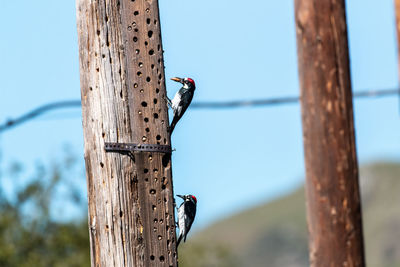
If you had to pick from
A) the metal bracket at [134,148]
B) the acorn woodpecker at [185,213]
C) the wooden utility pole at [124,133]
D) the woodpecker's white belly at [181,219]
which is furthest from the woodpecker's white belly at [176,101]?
the woodpecker's white belly at [181,219]

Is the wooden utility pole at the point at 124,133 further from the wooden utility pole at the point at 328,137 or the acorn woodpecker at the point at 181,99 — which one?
the wooden utility pole at the point at 328,137

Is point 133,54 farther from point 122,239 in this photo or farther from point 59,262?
point 59,262

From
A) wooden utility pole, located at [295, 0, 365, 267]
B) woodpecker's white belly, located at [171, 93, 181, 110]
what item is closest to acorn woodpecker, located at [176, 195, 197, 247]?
woodpecker's white belly, located at [171, 93, 181, 110]

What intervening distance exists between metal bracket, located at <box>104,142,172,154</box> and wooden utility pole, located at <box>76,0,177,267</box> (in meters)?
0.03

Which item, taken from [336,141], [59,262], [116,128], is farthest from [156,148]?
[59,262]

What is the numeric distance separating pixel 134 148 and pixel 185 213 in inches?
44.2

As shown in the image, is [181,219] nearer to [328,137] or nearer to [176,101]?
[176,101]

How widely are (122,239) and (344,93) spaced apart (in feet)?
6.30

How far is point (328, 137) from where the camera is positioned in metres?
6.36

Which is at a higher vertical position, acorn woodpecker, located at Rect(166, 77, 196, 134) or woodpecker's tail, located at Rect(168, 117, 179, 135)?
acorn woodpecker, located at Rect(166, 77, 196, 134)

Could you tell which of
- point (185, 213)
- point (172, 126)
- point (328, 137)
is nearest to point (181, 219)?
point (185, 213)

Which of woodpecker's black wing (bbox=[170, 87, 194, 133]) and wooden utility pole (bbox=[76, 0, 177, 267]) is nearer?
wooden utility pole (bbox=[76, 0, 177, 267])

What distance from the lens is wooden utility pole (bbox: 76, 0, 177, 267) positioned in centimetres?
664

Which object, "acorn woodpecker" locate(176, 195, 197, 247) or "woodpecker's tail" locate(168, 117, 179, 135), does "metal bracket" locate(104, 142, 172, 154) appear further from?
"acorn woodpecker" locate(176, 195, 197, 247)
